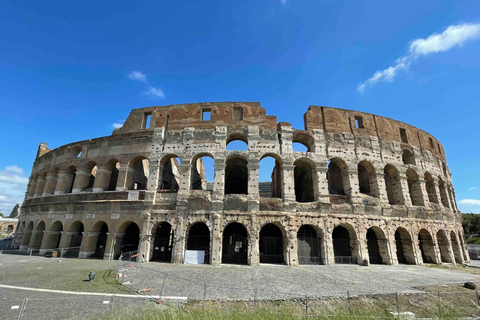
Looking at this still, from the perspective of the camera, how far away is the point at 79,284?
31.9ft

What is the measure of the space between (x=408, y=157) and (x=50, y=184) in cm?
3634

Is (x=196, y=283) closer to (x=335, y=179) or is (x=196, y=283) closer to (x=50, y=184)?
(x=335, y=179)

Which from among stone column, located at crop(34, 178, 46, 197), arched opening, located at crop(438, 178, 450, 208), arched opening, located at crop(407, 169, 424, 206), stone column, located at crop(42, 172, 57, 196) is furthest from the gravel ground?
arched opening, located at crop(438, 178, 450, 208)

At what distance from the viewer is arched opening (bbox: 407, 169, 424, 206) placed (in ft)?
68.7

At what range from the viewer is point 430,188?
23047mm

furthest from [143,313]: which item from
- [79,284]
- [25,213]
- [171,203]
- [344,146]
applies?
[25,213]

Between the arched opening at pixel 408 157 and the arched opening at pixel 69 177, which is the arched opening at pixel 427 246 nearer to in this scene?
the arched opening at pixel 408 157

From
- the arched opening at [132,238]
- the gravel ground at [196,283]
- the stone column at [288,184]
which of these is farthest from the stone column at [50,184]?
the stone column at [288,184]

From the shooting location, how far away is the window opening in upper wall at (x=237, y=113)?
19.5m

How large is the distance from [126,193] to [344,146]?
1884cm

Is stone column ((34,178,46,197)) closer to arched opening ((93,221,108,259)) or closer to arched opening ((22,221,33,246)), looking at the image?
arched opening ((22,221,33,246))

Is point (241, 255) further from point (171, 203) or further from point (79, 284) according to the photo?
point (79, 284)

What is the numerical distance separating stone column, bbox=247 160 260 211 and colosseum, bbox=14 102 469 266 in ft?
0.26

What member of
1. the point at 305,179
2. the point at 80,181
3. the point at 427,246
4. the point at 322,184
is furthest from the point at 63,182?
the point at 427,246
